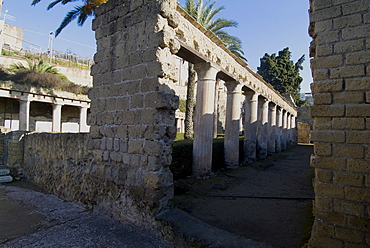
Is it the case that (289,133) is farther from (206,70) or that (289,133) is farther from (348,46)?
(348,46)

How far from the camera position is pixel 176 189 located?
544 cm

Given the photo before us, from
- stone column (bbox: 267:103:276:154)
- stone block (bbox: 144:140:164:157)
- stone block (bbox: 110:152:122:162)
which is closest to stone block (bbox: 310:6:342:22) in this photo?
stone block (bbox: 144:140:164:157)

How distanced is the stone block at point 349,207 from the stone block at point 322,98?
1.03 meters

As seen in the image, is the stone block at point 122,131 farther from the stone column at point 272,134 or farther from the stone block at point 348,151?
the stone column at point 272,134

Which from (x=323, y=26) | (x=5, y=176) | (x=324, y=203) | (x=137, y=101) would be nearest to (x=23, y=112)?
(x=5, y=176)

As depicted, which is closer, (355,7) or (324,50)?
(355,7)

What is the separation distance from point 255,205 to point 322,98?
2864 mm

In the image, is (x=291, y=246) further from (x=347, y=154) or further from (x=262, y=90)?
(x=262, y=90)

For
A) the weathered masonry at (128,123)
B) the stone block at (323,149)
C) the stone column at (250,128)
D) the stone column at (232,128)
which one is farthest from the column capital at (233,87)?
the stone block at (323,149)

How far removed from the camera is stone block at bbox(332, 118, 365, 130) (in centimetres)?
230

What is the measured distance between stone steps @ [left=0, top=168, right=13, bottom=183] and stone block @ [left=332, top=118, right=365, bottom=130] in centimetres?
840

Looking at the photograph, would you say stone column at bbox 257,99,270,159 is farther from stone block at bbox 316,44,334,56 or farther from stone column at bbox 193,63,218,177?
stone block at bbox 316,44,334,56

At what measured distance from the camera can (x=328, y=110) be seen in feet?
8.05

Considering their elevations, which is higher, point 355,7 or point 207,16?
point 207,16
